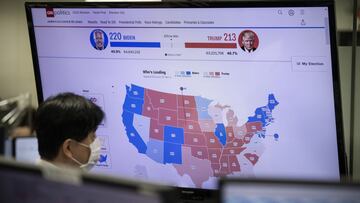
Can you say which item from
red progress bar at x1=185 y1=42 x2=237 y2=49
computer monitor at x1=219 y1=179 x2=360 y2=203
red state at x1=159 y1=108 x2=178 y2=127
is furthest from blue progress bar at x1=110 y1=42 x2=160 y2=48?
computer monitor at x1=219 y1=179 x2=360 y2=203

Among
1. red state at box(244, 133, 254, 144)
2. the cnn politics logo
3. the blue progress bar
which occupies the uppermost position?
the cnn politics logo

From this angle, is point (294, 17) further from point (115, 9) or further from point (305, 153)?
point (115, 9)

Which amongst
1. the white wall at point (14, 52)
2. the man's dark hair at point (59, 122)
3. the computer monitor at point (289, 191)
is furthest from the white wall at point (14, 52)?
the computer monitor at point (289, 191)

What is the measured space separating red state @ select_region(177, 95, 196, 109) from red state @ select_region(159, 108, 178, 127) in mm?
50

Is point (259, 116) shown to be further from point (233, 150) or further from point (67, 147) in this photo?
point (67, 147)

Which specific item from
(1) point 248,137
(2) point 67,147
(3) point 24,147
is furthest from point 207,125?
(3) point 24,147

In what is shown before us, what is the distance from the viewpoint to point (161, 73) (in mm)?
1997

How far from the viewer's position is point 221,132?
1.98 metres

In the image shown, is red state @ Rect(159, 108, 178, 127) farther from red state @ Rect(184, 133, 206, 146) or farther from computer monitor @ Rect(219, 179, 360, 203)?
computer monitor @ Rect(219, 179, 360, 203)

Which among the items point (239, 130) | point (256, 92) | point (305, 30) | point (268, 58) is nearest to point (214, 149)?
point (239, 130)

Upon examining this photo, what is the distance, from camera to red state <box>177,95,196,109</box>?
1.98 metres

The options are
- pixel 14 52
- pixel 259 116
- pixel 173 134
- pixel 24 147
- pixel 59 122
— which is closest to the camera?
pixel 59 122

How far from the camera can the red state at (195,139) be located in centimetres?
200

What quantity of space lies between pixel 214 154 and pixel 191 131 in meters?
0.13
